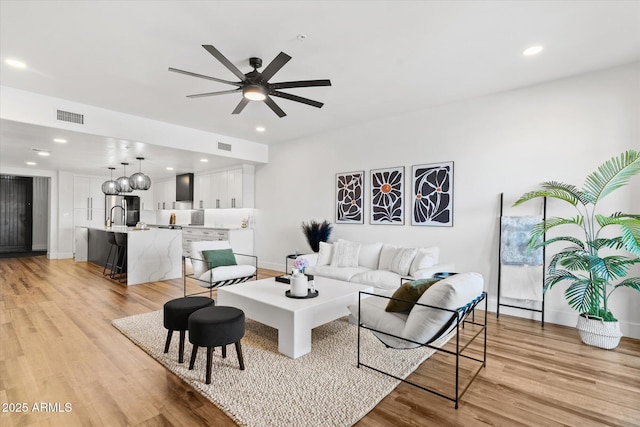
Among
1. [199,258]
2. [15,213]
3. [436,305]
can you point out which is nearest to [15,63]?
[199,258]

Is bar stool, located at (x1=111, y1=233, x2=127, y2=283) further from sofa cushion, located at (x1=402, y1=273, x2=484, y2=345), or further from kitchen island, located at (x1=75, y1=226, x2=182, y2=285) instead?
sofa cushion, located at (x1=402, y1=273, x2=484, y2=345)


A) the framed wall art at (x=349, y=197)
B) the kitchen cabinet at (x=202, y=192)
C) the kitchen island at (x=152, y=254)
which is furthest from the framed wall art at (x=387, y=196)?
the kitchen cabinet at (x=202, y=192)

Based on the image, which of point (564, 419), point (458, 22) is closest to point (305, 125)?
point (458, 22)

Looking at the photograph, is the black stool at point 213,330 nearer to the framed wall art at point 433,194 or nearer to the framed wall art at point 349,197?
the framed wall art at point 433,194

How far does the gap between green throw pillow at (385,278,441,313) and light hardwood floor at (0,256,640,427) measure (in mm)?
550

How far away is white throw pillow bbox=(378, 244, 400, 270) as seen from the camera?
4.60 m

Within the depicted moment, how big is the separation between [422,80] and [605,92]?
203cm

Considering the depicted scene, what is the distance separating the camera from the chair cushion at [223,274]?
4.23 m

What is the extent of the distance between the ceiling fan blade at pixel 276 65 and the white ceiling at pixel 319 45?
0.34m

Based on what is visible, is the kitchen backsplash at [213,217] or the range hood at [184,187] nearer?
the kitchen backsplash at [213,217]

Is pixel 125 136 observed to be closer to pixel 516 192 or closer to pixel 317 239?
pixel 317 239

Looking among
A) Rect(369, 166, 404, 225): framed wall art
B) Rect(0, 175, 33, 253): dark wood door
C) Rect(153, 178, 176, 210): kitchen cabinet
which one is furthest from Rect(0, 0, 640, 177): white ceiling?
Rect(0, 175, 33, 253): dark wood door

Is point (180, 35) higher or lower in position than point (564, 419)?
higher

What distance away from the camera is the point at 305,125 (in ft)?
18.9
